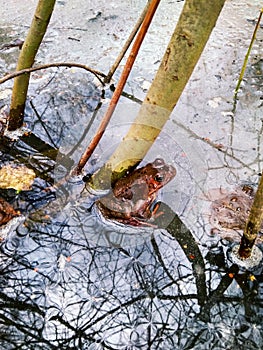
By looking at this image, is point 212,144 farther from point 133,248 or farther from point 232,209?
point 133,248

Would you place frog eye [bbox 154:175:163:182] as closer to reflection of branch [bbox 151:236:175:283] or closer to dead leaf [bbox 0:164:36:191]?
reflection of branch [bbox 151:236:175:283]

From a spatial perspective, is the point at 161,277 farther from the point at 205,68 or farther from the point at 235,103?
the point at 205,68

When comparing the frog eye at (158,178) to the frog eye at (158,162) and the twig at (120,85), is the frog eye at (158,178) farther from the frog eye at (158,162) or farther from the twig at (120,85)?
the twig at (120,85)

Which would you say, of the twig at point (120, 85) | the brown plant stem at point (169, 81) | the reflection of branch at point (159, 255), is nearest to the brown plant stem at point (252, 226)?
the reflection of branch at point (159, 255)

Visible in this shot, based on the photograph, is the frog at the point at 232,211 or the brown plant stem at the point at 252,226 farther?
the frog at the point at 232,211

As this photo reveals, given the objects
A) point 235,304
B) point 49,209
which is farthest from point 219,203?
point 49,209

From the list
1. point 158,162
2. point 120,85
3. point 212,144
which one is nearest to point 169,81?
point 120,85

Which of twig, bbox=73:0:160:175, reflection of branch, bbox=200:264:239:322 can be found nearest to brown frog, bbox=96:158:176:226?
twig, bbox=73:0:160:175
